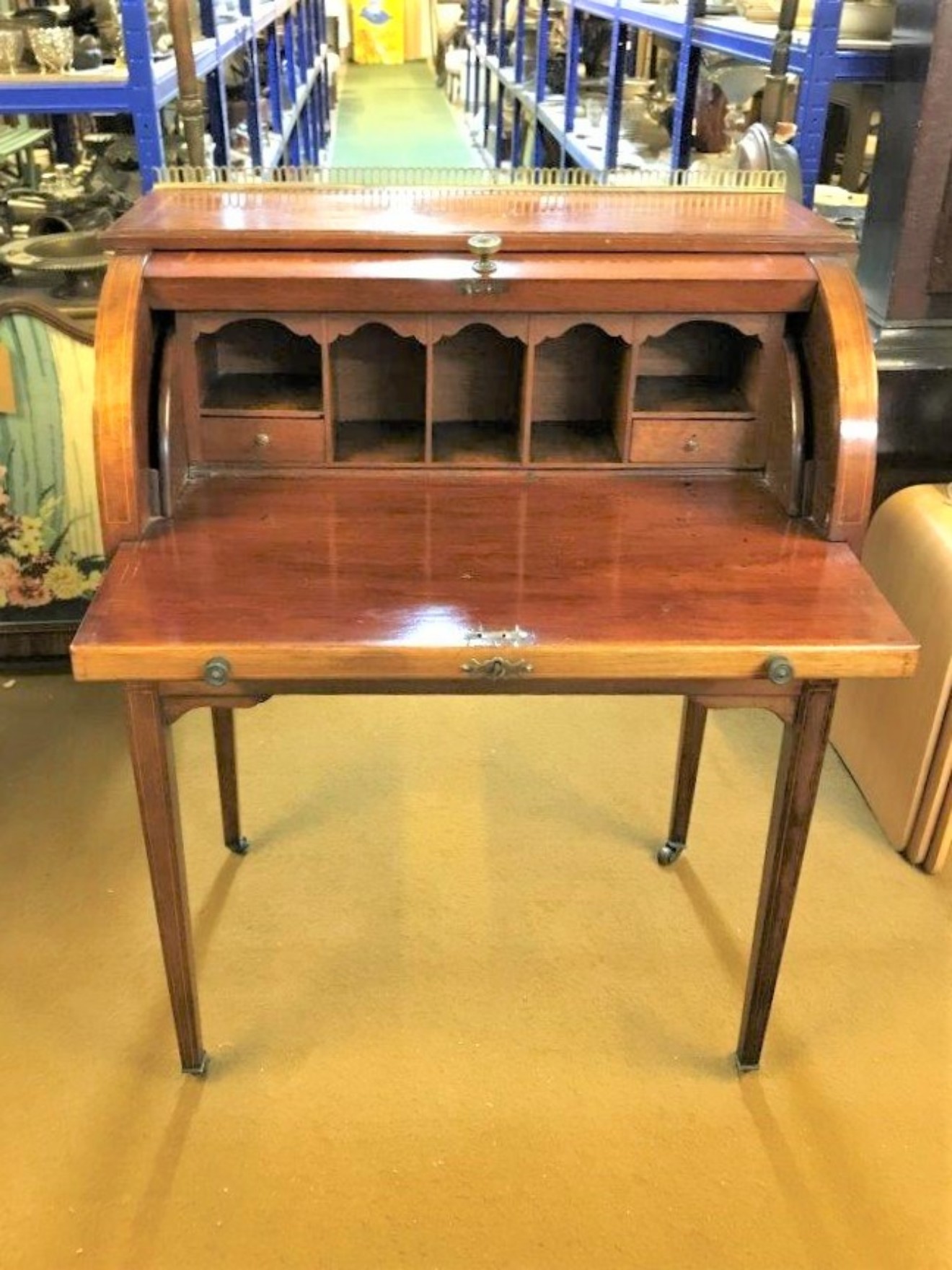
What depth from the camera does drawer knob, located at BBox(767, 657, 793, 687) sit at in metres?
1.10

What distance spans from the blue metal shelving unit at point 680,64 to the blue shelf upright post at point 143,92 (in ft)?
3.86

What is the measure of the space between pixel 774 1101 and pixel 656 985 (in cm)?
24

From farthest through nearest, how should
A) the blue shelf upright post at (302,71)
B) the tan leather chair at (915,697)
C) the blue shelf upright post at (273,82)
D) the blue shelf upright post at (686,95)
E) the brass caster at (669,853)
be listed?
the blue shelf upright post at (302,71)
the blue shelf upright post at (273,82)
the blue shelf upright post at (686,95)
the brass caster at (669,853)
the tan leather chair at (915,697)

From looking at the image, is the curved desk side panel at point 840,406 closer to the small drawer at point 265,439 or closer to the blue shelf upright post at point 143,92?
the small drawer at point 265,439

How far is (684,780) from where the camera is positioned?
187 cm

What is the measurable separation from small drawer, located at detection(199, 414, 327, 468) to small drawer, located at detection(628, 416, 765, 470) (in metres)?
0.40

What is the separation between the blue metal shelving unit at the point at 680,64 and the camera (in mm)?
2039

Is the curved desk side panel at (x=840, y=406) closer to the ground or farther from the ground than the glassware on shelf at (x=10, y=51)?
closer to the ground

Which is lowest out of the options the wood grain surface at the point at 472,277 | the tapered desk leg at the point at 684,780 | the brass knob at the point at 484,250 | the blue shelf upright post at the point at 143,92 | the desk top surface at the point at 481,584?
the tapered desk leg at the point at 684,780

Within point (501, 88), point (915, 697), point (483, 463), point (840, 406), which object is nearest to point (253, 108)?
point (501, 88)

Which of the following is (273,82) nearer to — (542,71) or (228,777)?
(542,71)

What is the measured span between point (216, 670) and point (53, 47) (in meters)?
1.72

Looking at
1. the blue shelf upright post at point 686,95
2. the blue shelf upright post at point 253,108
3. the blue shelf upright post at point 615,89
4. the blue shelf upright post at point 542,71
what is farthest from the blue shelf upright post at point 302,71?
the blue shelf upright post at point 686,95

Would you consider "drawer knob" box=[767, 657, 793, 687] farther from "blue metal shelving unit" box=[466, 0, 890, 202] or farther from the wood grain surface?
"blue metal shelving unit" box=[466, 0, 890, 202]
